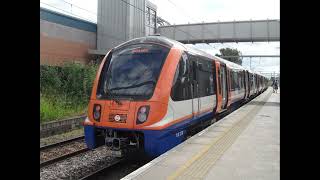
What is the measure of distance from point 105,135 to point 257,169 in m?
3.40

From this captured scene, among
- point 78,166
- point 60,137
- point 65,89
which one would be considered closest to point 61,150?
point 78,166

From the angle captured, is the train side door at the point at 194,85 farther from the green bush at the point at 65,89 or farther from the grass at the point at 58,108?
the green bush at the point at 65,89

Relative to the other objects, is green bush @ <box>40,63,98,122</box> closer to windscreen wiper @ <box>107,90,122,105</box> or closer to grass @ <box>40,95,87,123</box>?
grass @ <box>40,95,87,123</box>

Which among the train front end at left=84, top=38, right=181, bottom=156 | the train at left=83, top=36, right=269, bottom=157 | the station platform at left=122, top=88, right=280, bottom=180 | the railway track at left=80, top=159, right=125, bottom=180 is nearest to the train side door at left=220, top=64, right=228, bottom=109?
the station platform at left=122, top=88, right=280, bottom=180

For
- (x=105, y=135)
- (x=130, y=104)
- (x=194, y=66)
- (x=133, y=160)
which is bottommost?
(x=133, y=160)

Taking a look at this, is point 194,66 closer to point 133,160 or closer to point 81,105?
point 133,160

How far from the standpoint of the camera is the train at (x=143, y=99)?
320 inches

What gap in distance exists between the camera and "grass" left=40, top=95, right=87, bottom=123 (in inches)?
600

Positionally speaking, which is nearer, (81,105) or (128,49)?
(128,49)

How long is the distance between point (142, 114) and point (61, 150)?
3840mm

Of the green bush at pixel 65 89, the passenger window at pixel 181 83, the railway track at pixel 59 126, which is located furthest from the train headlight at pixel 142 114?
the green bush at pixel 65 89

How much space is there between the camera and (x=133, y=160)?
9.38 metres
